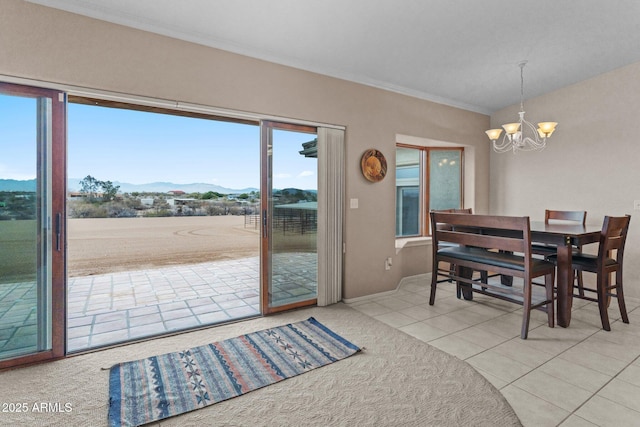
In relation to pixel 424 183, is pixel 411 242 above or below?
below

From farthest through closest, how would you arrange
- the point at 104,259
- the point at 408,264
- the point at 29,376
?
the point at 104,259, the point at 408,264, the point at 29,376

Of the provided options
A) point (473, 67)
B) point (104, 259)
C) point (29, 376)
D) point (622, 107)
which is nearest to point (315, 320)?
point (29, 376)

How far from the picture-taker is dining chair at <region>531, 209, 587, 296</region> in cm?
355

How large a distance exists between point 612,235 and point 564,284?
2.01 ft

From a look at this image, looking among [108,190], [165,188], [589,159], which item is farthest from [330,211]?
[108,190]

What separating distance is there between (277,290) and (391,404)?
174 centimetres

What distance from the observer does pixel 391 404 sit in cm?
185

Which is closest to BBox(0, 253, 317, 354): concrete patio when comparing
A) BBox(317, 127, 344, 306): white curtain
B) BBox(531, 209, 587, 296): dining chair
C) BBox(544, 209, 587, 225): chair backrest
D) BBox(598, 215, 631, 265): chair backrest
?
BBox(317, 127, 344, 306): white curtain

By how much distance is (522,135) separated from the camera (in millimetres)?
4707

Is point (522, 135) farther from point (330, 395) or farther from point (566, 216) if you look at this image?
point (330, 395)

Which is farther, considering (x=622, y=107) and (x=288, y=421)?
(x=622, y=107)

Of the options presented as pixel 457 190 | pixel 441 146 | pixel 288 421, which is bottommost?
pixel 288 421

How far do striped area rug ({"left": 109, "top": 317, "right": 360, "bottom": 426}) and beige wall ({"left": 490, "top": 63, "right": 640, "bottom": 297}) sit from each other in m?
3.65

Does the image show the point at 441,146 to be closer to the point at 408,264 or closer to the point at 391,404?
the point at 408,264
